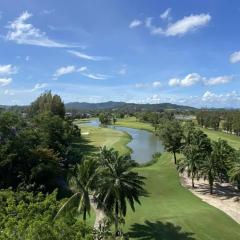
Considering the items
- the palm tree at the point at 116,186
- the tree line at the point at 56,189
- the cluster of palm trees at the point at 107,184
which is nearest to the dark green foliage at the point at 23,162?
the tree line at the point at 56,189

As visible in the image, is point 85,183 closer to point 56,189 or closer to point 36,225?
point 56,189

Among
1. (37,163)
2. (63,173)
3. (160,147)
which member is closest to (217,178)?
(63,173)

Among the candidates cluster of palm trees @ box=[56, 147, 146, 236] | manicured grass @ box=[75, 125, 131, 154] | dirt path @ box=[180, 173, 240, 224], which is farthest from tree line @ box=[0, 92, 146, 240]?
manicured grass @ box=[75, 125, 131, 154]

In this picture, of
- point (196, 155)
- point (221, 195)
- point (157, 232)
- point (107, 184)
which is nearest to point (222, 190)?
point (221, 195)

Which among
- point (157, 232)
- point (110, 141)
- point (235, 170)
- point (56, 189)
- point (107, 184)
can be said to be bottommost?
point (157, 232)

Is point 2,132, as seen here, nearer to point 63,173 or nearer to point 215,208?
point 63,173

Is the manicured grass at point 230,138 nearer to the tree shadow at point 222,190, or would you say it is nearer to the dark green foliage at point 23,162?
the tree shadow at point 222,190
